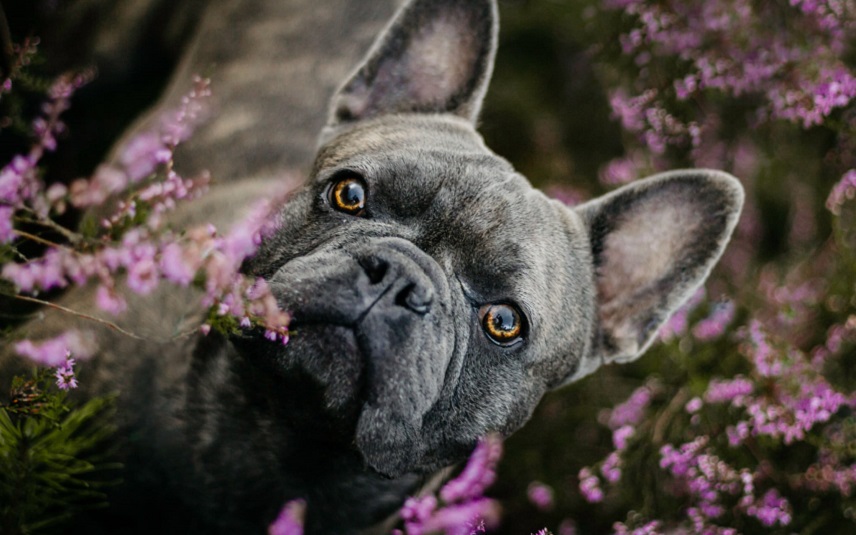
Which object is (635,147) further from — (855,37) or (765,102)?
(855,37)

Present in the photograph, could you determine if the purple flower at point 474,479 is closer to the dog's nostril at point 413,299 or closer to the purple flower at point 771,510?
the dog's nostril at point 413,299

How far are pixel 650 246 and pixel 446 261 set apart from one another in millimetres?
983

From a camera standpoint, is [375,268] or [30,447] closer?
[30,447]

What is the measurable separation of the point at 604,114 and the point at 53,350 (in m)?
4.56

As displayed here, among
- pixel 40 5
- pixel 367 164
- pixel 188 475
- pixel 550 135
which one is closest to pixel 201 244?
pixel 367 164

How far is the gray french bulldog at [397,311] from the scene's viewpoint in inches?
79.2

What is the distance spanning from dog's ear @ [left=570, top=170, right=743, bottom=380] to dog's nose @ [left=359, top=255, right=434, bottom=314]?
1.06 m

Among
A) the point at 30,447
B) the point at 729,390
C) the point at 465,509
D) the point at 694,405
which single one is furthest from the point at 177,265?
the point at 729,390

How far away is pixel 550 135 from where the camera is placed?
209 inches

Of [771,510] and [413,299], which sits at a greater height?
[413,299]

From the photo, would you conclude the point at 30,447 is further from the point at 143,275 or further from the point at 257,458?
the point at 257,458

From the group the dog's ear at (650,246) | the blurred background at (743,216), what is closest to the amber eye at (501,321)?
the dog's ear at (650,246)

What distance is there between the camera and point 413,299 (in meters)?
1.97

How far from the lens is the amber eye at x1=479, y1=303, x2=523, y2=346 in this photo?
2.31 metres
